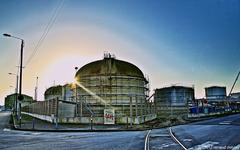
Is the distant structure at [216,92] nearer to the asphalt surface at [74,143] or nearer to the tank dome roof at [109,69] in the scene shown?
the tank dome roof at [109,69]

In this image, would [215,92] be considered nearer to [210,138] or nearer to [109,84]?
[109,84]

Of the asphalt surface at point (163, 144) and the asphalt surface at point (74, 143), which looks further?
the asphalt surface at point (74, 143)

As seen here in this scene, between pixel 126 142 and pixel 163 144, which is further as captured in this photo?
pixel 126 142

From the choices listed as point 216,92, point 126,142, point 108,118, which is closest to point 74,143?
point 126,142

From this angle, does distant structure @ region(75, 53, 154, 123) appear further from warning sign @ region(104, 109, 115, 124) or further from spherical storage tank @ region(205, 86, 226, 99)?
spherical storage tank @ region(205, 86, 226, 99)

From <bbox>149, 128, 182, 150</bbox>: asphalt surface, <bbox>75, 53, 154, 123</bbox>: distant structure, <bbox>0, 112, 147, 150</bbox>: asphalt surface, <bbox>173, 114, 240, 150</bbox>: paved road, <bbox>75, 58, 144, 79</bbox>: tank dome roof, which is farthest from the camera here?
<bbox>75, 58, 144, 79</bbox>: tank dome roof

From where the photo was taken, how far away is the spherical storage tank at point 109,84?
4134cm

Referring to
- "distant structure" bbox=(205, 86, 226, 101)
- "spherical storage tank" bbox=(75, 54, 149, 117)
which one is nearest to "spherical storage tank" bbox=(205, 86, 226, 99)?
"distant structure" bbox=(205, 86, 226, 101)

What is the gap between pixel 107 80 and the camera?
42156mm

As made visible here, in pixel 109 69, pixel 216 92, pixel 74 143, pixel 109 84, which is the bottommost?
pixel 74 143

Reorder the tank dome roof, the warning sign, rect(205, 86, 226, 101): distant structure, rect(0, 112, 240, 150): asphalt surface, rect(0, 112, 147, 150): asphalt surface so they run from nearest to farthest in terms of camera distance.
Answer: rect(0, 112, 240, 150): asphalt surface, rect(0, 112, 147, 150): asphalt surface, the warning sign, the tank dome roof, rect(205, 86, 226, 101): distant structure

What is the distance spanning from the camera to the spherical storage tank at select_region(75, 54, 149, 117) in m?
41.3

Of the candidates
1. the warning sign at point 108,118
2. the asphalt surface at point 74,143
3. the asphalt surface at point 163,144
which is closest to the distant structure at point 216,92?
the warning sign at point 108,118

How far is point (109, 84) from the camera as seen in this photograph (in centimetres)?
4194
